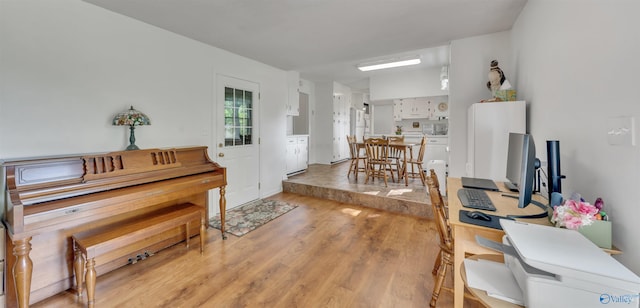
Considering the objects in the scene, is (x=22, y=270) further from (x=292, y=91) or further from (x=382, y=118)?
(x=382, y=118)

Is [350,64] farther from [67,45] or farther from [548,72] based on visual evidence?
[67,45]

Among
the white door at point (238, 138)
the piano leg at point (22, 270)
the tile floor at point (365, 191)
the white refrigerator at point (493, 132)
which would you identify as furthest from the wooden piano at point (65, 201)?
the white refrigerator at point (493, 132)

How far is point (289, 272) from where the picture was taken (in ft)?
6.88

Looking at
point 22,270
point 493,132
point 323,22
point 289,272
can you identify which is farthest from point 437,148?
point 22,270

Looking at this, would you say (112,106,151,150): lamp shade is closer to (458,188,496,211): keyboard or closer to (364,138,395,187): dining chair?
(458,188,496,211): keyboard

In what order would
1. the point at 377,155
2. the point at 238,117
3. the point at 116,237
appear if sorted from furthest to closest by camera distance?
the point at 377,155
the point at 238,117
the point at 116,237

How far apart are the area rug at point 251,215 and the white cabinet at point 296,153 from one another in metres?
1.36

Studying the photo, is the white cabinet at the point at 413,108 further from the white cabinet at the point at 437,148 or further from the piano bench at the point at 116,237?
the piano bench at the point at 116,237

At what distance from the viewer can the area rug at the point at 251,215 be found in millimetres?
3006

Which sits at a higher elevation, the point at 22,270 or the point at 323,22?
the point at 323,22

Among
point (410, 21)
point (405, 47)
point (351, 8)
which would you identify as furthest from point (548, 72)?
point (405, 47)

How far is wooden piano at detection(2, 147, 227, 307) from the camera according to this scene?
148 cm

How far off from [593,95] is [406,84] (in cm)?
477

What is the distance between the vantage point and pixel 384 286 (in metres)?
1.91
